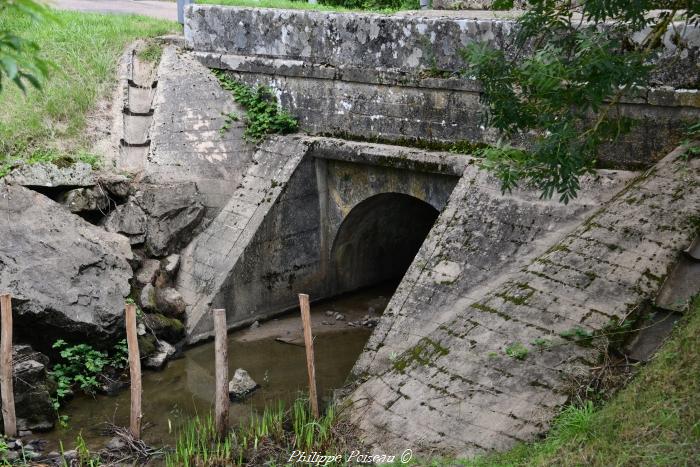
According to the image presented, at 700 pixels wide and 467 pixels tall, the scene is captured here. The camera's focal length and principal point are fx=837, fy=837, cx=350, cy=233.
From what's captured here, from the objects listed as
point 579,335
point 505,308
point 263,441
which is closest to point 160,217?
point 263,441

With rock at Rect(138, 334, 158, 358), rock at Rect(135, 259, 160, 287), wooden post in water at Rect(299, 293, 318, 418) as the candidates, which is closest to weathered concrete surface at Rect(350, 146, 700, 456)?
wooden post in water at Rect(299, 293, 318, 418)

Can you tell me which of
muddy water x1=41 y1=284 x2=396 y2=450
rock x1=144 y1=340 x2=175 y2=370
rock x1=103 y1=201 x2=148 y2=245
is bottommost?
muddy water x1=41 y1=284 x2=396 y2=450

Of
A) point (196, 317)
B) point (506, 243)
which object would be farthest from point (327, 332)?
point (506, 243)

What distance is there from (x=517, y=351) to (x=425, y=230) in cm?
660

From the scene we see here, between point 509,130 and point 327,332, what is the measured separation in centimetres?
562

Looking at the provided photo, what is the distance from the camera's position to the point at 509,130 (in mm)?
7129

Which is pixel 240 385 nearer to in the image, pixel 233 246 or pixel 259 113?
pixel 233 246

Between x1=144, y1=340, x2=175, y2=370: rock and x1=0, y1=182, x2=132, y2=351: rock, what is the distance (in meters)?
0.57

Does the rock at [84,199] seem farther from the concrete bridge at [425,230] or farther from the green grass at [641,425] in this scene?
the green grass at [641,425]

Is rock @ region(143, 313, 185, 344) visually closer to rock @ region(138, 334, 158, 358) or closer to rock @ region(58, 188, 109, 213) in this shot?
rock @ region(138, 334, 158, 358)

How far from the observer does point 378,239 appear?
44.6 feet

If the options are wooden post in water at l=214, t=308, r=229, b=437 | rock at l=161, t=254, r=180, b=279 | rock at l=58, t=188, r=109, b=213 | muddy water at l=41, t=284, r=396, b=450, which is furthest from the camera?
rock at l=161, t=254, r=180, b=279

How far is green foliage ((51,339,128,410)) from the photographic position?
9.81m

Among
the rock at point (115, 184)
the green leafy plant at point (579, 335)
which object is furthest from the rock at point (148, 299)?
the green leafy plant at point (579, 335)
